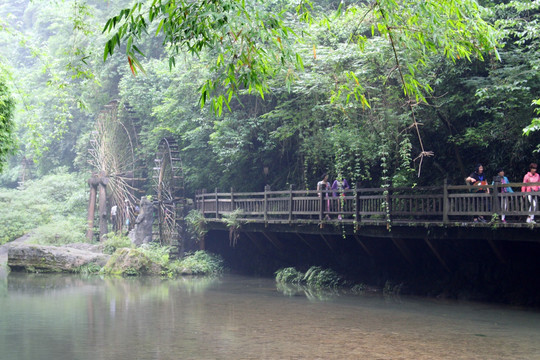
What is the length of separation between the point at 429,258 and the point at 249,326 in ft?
24.8

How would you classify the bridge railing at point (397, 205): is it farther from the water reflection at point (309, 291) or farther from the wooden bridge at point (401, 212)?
the water reflection at point (309, 291)

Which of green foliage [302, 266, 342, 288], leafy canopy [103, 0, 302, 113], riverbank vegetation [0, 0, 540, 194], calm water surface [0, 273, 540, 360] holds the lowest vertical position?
calm water surface [0, 273, 540, 360]

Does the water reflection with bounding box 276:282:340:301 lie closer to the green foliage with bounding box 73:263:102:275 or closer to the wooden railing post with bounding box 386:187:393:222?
the wooden railing post with bounding box 386:187:393:222

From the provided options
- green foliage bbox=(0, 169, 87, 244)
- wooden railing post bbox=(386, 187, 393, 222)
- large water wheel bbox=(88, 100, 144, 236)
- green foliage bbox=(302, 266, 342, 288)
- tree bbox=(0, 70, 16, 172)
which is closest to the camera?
tree bbox=(0, 70, 16, 172)

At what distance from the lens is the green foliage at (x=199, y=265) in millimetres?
25562

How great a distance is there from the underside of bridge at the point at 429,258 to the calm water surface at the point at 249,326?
3.87ft

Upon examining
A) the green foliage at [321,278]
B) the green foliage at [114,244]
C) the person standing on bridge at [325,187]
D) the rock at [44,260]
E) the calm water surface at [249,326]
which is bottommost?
the calm water surface at [249,326]

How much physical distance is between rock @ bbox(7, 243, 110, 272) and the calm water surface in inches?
219

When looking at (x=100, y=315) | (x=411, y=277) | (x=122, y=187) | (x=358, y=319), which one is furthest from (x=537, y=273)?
(x=122, y=187)

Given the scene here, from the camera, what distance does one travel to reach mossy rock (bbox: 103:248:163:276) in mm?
24156

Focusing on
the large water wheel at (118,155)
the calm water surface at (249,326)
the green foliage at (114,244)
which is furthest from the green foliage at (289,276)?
the large water wheel at (118,155)

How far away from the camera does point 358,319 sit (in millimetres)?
13594

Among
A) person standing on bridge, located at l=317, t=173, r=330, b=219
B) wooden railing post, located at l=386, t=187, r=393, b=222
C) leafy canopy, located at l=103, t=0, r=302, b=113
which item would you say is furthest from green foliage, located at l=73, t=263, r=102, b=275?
leafy canopy, located at l=103, t=0, r=302, b=113

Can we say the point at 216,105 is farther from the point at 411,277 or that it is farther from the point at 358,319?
the point at 411,277
